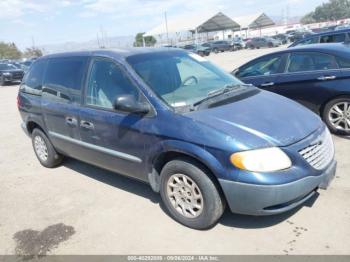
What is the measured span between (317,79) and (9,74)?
78.9ft

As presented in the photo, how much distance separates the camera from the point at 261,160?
10.4 ft

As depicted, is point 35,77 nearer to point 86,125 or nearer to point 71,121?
point 71,121

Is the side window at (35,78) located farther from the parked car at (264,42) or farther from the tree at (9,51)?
the tree at (9,51)

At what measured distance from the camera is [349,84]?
5.77 metres

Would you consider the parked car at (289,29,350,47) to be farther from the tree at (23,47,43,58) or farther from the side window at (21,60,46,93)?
the tree at (23,47,43,58)

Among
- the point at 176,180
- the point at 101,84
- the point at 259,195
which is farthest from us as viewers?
the point at 101,84

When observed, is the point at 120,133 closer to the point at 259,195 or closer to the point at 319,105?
the point at 259,195

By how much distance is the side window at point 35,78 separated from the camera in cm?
552

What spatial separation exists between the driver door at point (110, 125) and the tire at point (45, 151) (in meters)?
1.22

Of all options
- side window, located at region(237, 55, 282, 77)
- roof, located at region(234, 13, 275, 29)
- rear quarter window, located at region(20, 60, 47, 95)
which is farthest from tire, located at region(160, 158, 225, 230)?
roof, located at region(234, 13, 275, 29)

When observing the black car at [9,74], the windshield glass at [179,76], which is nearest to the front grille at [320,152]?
the windshield glass at [179,76]

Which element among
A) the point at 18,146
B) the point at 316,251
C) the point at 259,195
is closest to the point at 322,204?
the point at 316,251

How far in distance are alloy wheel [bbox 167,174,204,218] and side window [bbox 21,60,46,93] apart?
9.47ft

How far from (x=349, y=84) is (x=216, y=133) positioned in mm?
3516
